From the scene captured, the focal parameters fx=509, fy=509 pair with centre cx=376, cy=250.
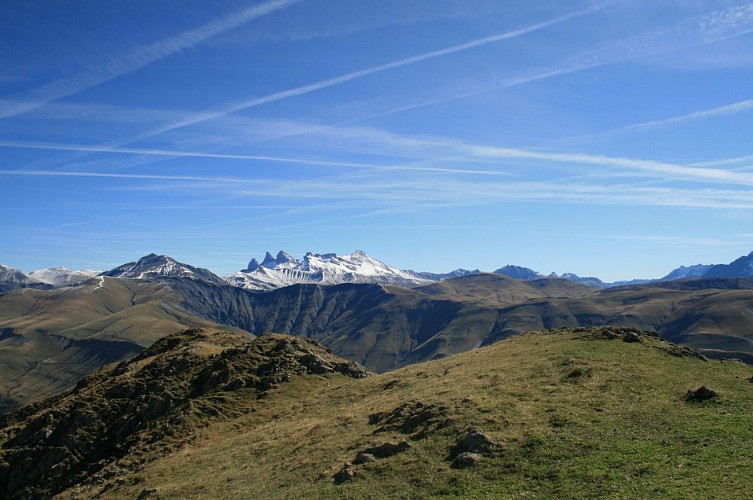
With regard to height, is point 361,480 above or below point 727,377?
below

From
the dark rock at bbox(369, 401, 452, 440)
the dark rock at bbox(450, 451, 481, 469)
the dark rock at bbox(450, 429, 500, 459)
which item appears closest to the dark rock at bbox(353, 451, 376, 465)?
the dark rock at bbox(369, 401, 452, 440)

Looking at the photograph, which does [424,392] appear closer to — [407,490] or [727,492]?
[407,490]

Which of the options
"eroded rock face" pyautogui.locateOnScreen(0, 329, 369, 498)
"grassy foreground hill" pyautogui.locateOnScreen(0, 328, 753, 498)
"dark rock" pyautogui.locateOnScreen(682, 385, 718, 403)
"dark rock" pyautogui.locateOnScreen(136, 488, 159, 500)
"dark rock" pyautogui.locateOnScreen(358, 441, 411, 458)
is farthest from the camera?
"eroded rock face" pyautogui.locateOnScreen(0, 329, 369, 498)

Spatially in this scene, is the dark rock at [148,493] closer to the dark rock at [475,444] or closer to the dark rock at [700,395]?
the dark rock at [475,444]

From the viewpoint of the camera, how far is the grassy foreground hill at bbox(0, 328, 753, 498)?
31141mm

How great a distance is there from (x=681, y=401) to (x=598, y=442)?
37.9 ft

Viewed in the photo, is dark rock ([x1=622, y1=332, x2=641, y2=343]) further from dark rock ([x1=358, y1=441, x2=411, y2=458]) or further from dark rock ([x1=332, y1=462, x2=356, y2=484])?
dark rock ([x1=332, y1=462, x2=356, y2=484])

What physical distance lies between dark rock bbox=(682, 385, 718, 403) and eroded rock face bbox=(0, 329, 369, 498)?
2004 inches

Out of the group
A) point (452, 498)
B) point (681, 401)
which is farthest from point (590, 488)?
point (681, 401)

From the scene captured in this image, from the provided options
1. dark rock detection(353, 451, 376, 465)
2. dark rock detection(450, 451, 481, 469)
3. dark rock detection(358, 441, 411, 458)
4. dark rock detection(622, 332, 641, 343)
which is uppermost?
dark rock detection(622, 332, 641, 343)

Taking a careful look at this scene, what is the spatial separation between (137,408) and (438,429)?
46.3 m

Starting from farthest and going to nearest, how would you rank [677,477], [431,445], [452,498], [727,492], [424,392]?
[424,392], [431,445], [452,498], [677,477], [727,492]

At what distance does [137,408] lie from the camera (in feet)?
222

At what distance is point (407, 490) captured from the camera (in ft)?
106
